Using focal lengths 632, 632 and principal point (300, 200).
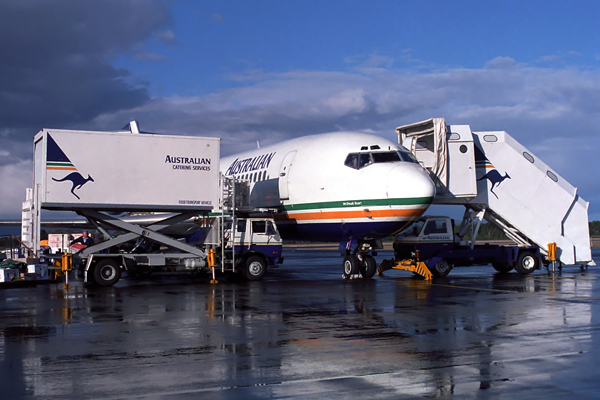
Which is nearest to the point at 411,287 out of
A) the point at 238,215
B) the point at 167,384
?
the point at 238,215

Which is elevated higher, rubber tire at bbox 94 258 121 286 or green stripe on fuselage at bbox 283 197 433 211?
green stripe on fuselage at bbox 283 197 433 211

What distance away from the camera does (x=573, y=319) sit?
37.7ft

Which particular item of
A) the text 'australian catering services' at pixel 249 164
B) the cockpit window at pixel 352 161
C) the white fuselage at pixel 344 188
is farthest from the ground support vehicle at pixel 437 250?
the text 'australian catering services' at pixel 249 164

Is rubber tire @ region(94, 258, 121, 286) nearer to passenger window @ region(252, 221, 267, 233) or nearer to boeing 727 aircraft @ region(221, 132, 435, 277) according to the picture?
passenger window @ region(252, 221, 267, 233)

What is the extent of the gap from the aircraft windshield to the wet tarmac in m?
6.06

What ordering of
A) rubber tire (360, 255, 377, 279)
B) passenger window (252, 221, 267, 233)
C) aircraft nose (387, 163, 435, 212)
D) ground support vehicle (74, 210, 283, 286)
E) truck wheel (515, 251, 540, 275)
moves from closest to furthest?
ground support vehicle (74, 210, 283, 286) → aircraft nose (387, 163, 435, 212) → rubber tire (360, 255, 377, 279) → passenger window (252, 221, 267, 233) → truck wheel (515, 251, 540, 275)

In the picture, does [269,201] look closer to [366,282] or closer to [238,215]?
[238,215]

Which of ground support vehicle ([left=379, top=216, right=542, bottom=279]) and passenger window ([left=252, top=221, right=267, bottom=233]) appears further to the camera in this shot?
ground support vehicle ([left=379, top=216, right=542, bottom=279])

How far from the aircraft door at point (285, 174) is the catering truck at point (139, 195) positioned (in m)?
1.60

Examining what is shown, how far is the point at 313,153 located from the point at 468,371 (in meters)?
15.9

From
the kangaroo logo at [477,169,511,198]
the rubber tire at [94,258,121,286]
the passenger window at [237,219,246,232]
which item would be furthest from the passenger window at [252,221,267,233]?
the kangaroo logo at [477,169,511,198]

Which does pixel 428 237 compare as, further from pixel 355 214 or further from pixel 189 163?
pixel 189 163

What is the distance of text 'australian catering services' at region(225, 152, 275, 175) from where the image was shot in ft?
84.0

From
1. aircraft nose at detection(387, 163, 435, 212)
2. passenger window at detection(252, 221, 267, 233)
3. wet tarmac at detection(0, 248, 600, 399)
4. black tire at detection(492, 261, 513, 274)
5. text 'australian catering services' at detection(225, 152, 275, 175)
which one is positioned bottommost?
wet tarmac at detection(0, 248, 600, 399)
